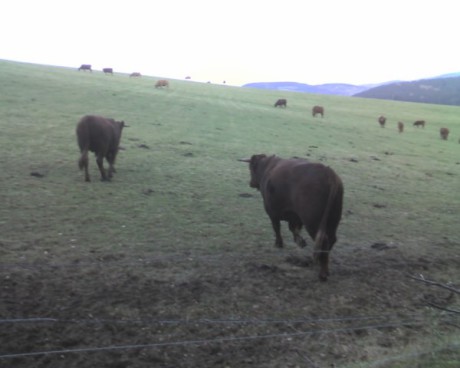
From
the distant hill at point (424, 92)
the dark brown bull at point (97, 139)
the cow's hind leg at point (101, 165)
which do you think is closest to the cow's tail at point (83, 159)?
the dark brown bull at point (97, 139)

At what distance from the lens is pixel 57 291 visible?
6023mm

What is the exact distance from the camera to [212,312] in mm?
5793

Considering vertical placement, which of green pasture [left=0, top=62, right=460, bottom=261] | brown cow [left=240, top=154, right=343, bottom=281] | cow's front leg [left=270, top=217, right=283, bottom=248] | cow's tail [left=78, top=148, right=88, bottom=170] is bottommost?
green pasture [left=0, top=62, right=460, bottom=261]

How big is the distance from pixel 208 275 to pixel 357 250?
9.39 feet

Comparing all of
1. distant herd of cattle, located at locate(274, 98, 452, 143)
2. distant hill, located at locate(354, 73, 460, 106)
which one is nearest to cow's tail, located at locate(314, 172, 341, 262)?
distant herd of cattle, located at locate(274, 98, 452, 143)

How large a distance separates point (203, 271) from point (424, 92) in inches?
4938

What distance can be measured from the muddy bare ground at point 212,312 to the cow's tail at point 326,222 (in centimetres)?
53

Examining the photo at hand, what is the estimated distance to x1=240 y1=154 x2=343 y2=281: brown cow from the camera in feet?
21.9

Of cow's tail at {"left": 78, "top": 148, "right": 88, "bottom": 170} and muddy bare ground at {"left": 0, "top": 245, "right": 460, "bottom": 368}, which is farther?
cow's tail at {"left": 78, "top": 148, "right": 88, "bottom": 170}

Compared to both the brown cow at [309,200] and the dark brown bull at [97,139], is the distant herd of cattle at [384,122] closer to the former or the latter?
the dark brown bull at [97,139]

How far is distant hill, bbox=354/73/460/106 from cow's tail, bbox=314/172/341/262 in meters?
114

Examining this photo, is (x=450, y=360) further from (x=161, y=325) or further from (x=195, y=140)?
(x=195, y=140)

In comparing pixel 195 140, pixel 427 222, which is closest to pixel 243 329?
pixel 427 222

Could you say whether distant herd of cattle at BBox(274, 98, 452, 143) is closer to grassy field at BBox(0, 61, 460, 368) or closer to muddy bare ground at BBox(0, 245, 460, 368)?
grassy field at BBox(0, 61, 460, 368)
